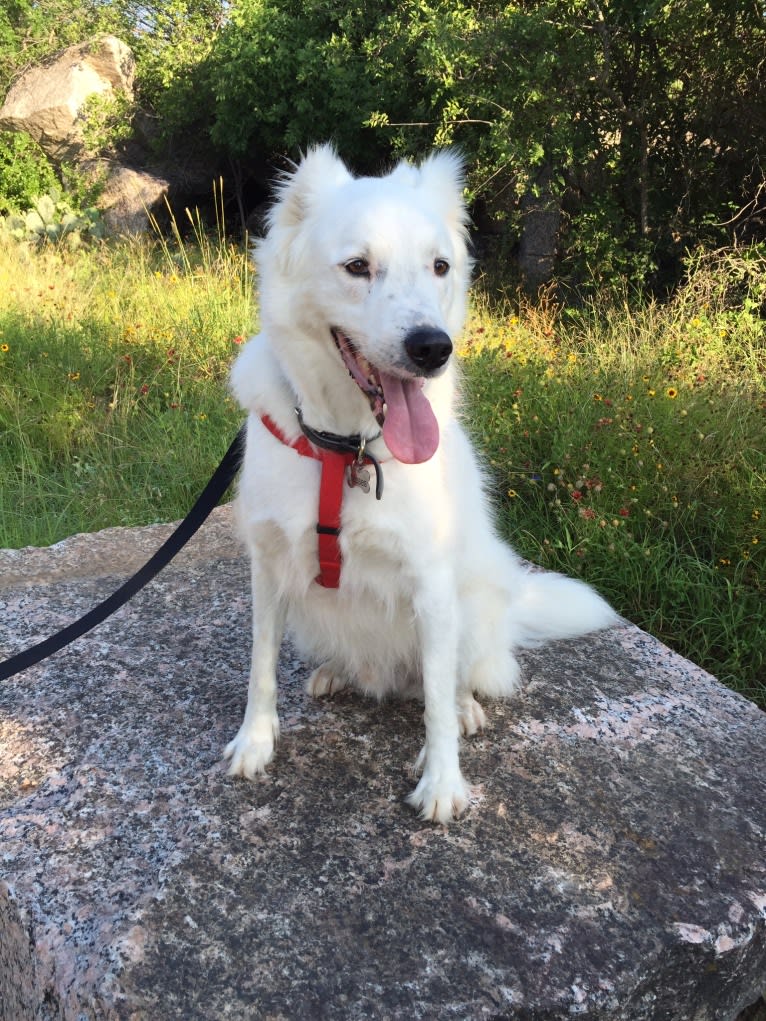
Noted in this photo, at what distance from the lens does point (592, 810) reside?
1.85 metres

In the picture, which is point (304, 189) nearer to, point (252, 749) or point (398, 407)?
point (398, 407)

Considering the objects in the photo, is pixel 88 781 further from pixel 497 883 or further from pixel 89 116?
pixel 89 116

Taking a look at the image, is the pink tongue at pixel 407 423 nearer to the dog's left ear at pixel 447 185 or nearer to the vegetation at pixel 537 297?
the dog's left ear at pixel 447 185

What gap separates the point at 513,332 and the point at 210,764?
5076 millimetres

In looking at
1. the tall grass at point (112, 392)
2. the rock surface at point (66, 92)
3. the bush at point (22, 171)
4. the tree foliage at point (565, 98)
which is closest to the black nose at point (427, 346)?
the tall grass at point (112, 392)

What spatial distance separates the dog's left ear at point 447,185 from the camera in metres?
2.05

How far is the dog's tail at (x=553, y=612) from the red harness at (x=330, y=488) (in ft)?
2.99

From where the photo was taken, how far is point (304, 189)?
6.37ft

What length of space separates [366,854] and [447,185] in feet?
5.55

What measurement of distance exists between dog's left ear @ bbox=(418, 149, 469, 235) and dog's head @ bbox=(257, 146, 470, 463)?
0.10m

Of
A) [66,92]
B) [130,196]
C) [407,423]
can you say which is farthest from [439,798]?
[66,92]

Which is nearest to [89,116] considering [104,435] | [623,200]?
[623,200]

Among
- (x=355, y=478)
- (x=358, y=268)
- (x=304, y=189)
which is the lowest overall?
(x=355, y=478)

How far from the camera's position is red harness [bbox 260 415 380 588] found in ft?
5.81
